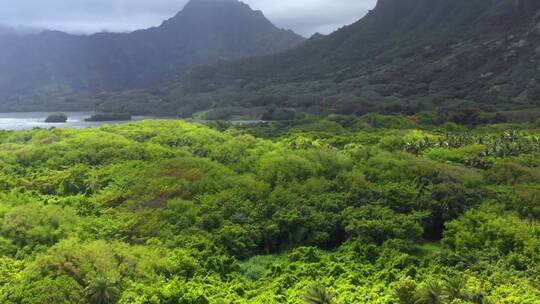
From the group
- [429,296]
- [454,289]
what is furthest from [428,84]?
[429,296]

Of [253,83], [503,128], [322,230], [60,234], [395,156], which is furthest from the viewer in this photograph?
[253,83]

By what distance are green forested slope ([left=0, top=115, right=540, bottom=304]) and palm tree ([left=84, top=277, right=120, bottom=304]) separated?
0.08 m

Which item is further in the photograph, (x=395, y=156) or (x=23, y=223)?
(x=395, y=156)

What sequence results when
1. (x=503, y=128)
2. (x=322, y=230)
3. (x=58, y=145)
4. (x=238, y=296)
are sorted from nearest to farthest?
(x=238, y=296), (x=322, y=230), (x=58, y=145), (x=503, y=128)

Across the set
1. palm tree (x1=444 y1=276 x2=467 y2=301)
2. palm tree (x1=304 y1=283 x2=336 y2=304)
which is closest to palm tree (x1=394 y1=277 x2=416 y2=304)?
palm tree (x1=444 y1=276 x2=467 y2=301)

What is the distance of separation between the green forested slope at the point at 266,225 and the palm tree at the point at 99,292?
77 mm

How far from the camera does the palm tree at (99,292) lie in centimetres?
2916

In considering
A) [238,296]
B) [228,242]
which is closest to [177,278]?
[238,296]

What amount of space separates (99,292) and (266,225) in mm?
16367

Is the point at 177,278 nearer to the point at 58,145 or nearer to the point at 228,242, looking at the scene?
the point at 228,242

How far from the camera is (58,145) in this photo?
68062mm

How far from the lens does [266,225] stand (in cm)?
4275

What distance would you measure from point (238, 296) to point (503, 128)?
75.4 metres

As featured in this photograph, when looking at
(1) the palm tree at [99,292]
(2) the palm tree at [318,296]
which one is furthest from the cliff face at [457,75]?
(1) the palm tree at [99,292]
